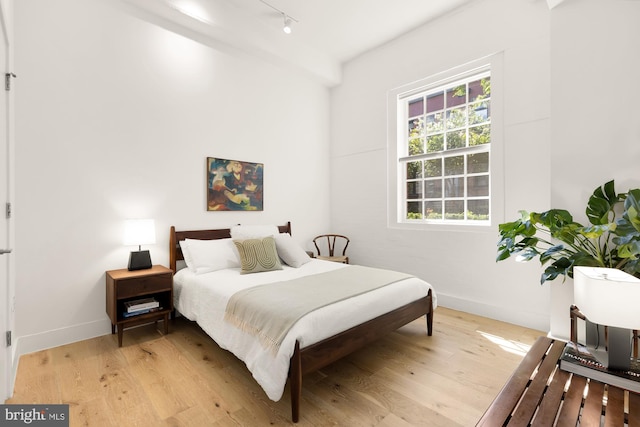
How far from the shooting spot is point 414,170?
405cm

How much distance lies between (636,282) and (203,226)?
11.6 ft

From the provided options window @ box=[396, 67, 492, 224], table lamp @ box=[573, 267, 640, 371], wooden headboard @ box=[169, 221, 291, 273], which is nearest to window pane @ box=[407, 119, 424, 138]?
window @ box=[396, 67, 492, 224]

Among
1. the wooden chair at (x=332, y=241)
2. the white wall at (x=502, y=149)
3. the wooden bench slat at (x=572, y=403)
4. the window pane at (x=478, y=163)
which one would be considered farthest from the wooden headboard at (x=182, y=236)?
the wooden bench slat at (x=572, y=403)

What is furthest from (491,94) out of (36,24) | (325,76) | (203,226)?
(36,24)

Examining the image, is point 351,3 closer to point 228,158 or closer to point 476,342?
point 228,158

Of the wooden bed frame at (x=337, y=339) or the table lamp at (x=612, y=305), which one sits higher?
the table lamp at (x=612, y=305)

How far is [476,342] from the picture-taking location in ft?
8.95

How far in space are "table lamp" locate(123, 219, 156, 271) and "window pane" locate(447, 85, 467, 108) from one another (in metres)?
3.63

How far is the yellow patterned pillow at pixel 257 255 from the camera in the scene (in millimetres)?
3018

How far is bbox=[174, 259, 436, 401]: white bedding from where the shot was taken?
1761mm

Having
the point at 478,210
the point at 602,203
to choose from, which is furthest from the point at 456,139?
the point at 602,203

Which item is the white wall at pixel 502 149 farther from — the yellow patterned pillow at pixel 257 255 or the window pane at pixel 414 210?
the yellow patterned pillow at pixel 257 255

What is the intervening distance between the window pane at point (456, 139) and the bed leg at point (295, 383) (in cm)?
302

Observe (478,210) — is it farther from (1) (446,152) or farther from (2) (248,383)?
(2) (248,383)
